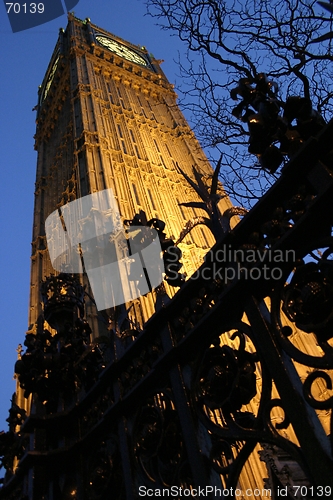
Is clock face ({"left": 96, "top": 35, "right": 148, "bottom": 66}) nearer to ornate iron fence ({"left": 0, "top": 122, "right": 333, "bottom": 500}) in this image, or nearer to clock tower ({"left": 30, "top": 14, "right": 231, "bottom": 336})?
clock tower ({"left": 30, "top": 14, "right": 231, "bottom": 336})

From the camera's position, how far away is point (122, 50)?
102ft

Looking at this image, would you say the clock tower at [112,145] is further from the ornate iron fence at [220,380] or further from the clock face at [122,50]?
the ornate iron fence at [220,380]

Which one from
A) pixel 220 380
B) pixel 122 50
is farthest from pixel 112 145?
pixel 220 380

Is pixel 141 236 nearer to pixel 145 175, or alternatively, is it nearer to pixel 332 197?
pixel 332 197

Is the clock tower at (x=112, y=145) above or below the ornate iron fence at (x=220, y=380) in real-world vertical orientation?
above

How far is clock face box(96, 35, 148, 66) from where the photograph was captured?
30197 mm

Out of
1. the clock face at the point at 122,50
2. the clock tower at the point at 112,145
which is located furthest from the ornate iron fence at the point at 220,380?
Answer: the clock face at the point at 122,50

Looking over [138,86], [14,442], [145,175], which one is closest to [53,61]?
[138,86]

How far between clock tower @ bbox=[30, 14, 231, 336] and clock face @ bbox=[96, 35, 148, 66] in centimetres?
12

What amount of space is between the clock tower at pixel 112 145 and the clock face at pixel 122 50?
12 cm

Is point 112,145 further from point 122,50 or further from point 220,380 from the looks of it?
point 220,380

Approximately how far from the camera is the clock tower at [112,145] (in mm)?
15430

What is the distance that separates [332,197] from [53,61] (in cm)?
3483

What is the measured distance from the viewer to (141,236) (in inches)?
112
